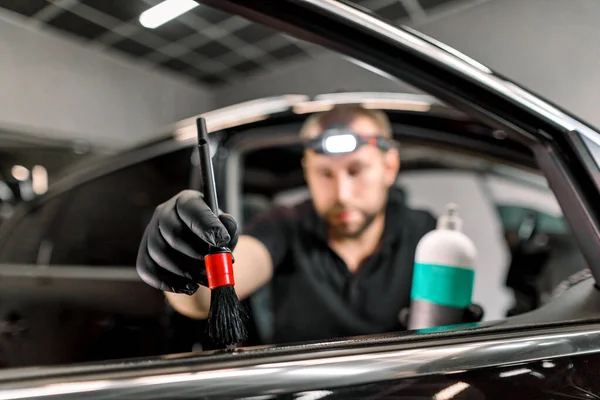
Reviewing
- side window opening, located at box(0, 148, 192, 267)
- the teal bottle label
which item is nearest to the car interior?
side window opening, located at box(0, 148, 192, 267)

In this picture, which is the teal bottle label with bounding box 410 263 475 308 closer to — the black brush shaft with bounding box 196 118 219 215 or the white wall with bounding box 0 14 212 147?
the black brush shaft with bounding box 196 118 219 215

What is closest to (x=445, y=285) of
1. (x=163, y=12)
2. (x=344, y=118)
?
(x=344, y=118)

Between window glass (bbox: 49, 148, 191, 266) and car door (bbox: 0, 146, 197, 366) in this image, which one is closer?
car door (bbox: 0, 146, 197, 366)

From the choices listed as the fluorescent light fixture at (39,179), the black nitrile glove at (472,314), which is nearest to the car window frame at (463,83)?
the black nitrile glove at (472,314)

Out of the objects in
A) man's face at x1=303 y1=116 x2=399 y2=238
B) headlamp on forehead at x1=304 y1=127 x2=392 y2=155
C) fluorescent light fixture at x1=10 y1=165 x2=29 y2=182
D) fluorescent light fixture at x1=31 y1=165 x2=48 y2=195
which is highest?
fluorescent light fixture at x1=31 y1=165 x2=48 y2=195

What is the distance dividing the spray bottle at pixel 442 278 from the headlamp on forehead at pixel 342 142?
0.30 metres

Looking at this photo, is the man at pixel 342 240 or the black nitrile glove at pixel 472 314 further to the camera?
the man at pixel 342 240

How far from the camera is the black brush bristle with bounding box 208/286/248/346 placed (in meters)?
→ 0.49

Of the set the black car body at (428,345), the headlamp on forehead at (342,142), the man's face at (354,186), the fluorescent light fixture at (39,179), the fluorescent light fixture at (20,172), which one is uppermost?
the fluorescent light fixture at (39,179)

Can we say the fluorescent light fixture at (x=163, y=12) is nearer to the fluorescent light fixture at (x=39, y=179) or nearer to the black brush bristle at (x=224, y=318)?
the black brush bristle at (x=224, y=318)

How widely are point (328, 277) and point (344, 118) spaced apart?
36cm

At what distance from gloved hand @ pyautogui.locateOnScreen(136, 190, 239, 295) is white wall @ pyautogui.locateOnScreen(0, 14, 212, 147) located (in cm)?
45

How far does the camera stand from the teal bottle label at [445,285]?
72cm

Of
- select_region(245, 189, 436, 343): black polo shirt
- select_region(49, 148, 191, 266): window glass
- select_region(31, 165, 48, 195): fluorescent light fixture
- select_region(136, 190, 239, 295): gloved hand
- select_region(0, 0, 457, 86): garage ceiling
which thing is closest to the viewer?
select_region(136, 190, 239, 295): gloved hand
